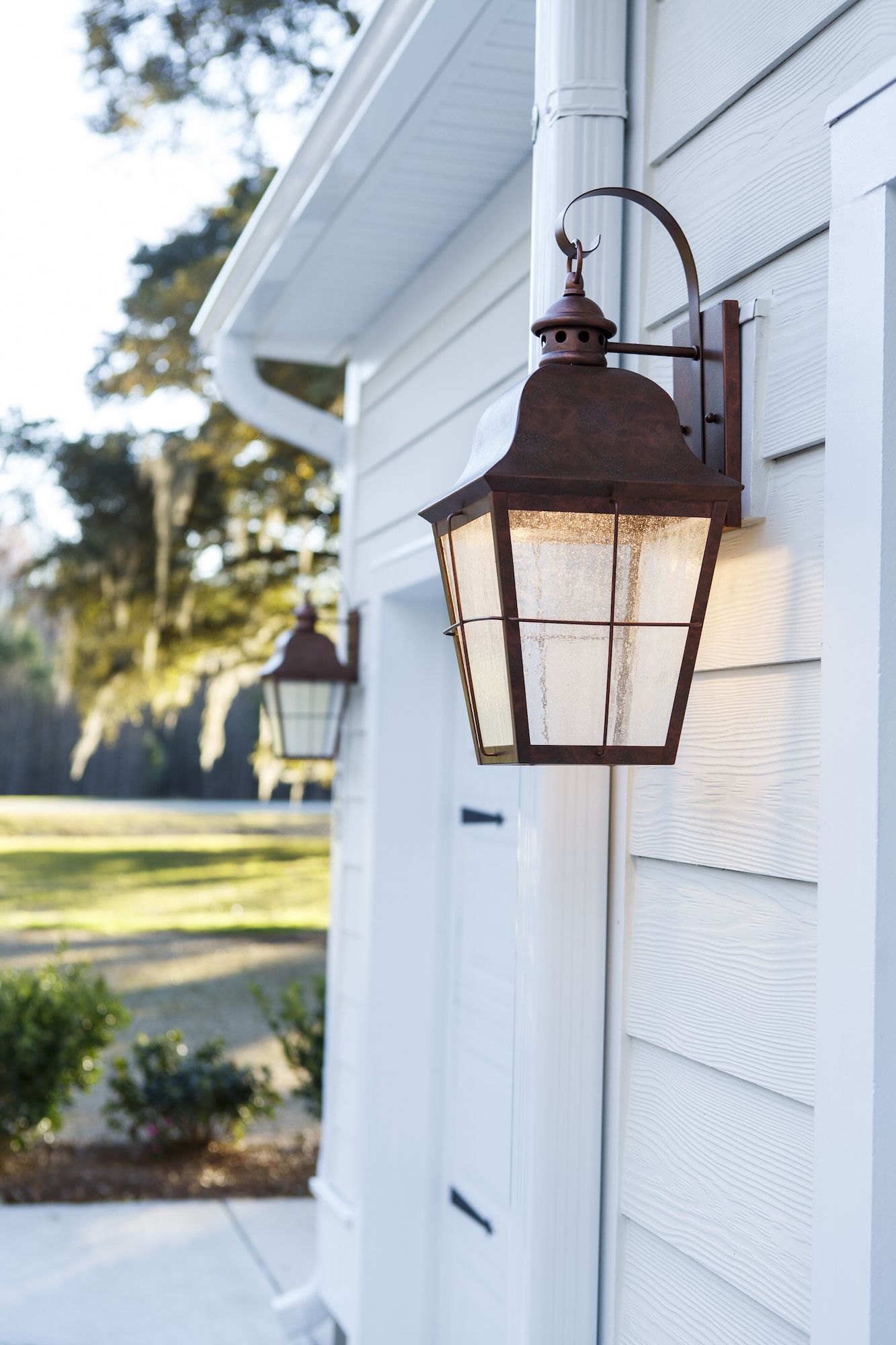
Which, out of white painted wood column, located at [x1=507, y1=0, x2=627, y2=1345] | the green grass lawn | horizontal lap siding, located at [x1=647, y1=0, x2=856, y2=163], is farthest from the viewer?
the green grass lawn

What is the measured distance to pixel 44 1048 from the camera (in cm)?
466

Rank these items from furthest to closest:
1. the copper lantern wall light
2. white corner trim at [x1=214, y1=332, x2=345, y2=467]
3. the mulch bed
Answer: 1. the mulch bed
2. white corner trim at [x1=214, y1=332, x2=345, y2=467]
3. the copper lantern wall light

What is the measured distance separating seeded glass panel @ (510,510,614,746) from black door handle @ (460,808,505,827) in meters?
1.55

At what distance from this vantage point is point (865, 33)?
105cm

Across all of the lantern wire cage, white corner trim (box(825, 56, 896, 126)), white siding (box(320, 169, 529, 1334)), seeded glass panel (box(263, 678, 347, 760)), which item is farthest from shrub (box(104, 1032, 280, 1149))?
white corner trim (box(825, 56, 896, 126))

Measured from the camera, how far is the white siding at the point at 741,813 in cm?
110

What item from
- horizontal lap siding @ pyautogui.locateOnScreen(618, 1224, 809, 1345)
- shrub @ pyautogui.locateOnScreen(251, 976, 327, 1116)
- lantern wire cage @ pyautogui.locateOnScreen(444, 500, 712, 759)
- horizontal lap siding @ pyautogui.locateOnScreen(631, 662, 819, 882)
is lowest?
shrub @ pyautogui.locateOnScreen(251, 976, 327, 1116)

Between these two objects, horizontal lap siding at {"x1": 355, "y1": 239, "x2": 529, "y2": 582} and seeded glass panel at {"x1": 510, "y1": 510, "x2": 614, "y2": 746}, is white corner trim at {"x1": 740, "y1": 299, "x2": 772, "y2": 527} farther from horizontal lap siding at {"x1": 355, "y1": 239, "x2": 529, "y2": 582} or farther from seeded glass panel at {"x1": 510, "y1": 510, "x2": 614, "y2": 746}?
horizontal lap siding at {"x1": 355, "y1": 239, "x2": 529, "y2": 582}

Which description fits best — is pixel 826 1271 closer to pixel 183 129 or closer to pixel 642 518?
pixel 642 518

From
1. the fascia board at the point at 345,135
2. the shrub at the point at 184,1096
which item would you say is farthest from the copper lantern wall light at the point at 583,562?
the shrub at the point at 184,1096

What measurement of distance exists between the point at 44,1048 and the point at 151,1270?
119 cm

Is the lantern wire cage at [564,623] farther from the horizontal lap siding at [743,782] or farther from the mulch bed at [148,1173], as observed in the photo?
the mulch bed at [148,1173]

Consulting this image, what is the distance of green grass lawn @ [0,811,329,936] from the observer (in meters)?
11.3

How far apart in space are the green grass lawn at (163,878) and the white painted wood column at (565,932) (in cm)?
979
